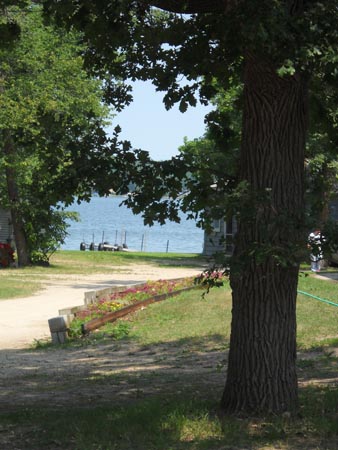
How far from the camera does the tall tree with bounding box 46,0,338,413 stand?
6.32m

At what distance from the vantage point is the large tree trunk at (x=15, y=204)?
30.5 meters

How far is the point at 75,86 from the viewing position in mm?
31109

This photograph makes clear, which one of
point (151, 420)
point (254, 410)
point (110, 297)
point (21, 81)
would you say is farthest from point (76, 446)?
point (21, 81)

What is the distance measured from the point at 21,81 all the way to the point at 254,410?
80.3 feet

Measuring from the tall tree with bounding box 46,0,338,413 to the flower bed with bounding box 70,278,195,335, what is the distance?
852 centimetres

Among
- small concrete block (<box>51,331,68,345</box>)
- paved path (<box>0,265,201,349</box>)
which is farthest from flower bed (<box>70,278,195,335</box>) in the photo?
paved path (<box>0,265,201,349</box>)

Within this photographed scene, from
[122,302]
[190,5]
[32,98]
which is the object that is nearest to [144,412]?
[190,5]

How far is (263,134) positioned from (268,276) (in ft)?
4.00

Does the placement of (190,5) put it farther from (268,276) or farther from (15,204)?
(15,204)

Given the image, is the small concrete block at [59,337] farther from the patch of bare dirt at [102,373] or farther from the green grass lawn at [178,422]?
the green grass lawn at [178,422]

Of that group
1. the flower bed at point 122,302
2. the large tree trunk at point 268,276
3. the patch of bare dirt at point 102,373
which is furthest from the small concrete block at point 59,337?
the large tree trunk at point 268,276

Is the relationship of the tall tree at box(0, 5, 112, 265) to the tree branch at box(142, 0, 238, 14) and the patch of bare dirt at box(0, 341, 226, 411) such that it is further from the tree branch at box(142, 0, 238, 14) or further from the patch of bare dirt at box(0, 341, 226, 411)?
the tree branch at box(142, 0, 238, 14)

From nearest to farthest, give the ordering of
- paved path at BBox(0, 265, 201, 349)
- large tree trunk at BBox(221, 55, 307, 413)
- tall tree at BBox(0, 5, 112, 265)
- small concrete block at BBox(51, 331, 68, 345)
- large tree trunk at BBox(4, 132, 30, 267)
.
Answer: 1. large tree trunk at BBox(221, 55, 307, 413)
2. small concrete block at BBox(51, 331, 68, 345)
3. paved path at BBox(0, 265, 201, 349)
4. tall tree at BBox(0, 5, 112, 265)
5. large tree trunk at BBox(4, 132, 30, 267)

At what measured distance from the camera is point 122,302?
18.0 metres
